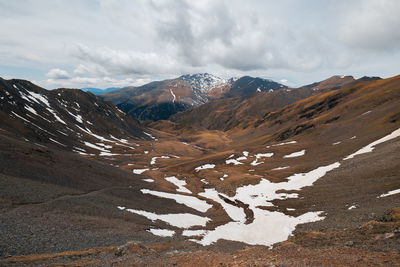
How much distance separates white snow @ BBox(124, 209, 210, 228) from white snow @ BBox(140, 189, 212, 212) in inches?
277

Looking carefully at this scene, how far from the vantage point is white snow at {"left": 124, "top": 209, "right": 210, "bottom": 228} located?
43.3 metres

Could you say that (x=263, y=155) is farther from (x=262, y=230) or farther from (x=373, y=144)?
(x=262, y=230)

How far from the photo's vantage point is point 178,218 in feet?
151

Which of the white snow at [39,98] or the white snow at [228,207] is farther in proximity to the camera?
the white snow at [39,98]

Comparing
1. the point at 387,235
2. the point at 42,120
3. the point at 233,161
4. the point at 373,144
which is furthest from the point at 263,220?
the point at 42,120

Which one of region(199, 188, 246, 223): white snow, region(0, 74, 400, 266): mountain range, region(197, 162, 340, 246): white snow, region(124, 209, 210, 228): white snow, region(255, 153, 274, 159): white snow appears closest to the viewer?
region(0, 74, 400, 266): mountain range

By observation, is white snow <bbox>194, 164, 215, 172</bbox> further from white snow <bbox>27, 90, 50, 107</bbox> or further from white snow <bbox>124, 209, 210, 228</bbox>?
white snow <bbox>27, 90, 50, 107</bbox>

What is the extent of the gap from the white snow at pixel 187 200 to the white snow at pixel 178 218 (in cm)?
704

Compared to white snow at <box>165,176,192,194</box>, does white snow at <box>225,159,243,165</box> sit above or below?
above

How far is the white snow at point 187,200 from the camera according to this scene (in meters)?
55.9

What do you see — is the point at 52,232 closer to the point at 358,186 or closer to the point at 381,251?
the point at 381,251

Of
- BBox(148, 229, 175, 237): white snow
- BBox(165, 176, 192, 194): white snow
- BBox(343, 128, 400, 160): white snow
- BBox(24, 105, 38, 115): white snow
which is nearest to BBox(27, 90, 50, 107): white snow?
BBox(24, 105, 38, 115): white snow

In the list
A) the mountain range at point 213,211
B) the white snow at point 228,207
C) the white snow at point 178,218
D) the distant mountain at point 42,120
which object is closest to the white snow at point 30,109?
the distant mountain at point 42,120

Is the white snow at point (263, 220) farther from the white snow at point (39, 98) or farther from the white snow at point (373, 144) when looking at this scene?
the white snow at point (39, 98)
